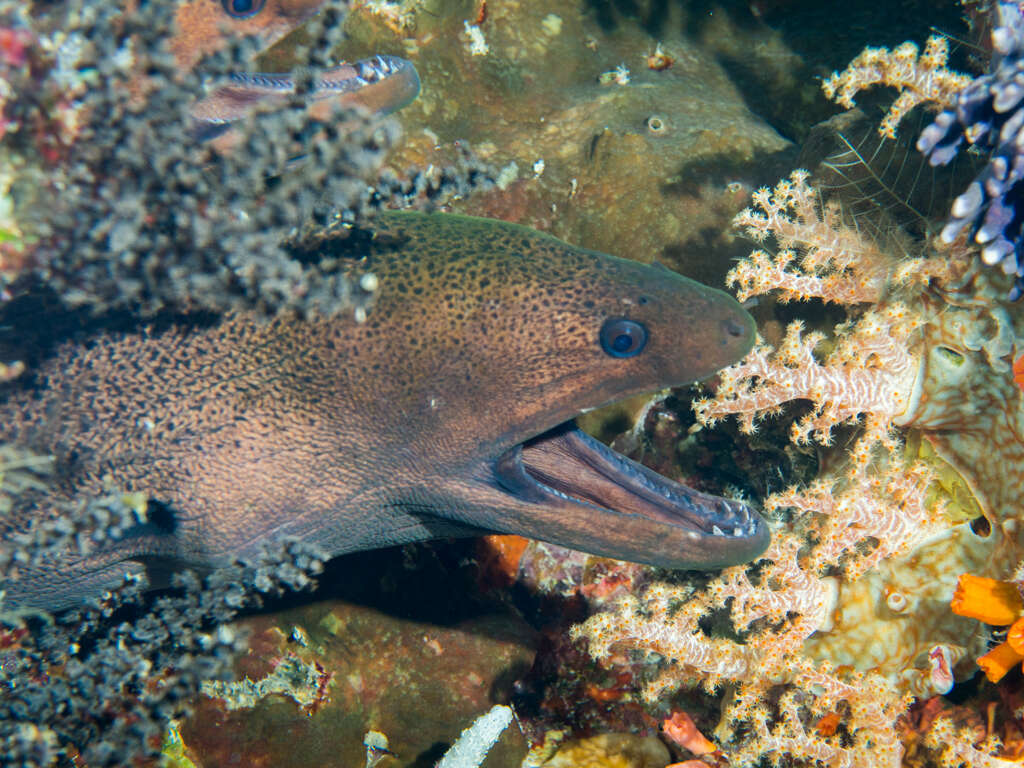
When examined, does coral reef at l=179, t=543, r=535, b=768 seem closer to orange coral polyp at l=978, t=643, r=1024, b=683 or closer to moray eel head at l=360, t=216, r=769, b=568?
moray eel head at l=360, t=216, r=769, b=568

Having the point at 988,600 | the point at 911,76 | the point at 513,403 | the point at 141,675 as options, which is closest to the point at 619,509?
the point at 513,403

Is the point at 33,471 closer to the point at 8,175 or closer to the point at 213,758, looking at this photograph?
the point at 8,175

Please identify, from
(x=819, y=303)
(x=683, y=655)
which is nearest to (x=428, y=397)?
(x=683, y=655)

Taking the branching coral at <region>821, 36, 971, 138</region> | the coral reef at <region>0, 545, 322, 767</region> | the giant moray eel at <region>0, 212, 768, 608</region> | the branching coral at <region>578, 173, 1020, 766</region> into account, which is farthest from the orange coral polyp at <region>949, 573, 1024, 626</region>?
the coral reef at <region>0, 545, 322, 767</region>

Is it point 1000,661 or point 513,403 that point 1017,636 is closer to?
point 1000,661

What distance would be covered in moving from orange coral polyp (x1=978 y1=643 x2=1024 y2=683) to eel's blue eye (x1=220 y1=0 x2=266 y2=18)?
411cm

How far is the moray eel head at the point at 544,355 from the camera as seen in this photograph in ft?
7.21

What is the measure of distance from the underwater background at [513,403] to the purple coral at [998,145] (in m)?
0.01

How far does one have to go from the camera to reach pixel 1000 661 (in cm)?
237

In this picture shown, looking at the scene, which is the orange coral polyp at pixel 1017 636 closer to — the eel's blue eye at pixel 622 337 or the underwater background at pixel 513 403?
the underwater background at pixel 513 403

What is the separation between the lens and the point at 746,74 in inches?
189

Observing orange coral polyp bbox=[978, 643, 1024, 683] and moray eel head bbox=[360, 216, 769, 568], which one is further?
orange coral polyp bbox=[978, 643, 1024, 683]

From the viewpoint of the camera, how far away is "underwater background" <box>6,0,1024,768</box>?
6.29 ft

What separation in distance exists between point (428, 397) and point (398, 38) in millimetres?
2786
